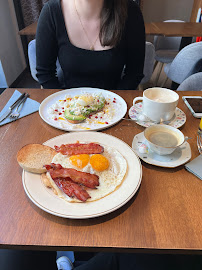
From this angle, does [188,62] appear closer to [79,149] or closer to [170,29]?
[170,29]

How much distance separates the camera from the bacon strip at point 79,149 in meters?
0.75

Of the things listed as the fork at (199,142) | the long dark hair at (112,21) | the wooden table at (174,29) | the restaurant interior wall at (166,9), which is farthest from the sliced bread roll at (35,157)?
the restaurant interior wall at (166,9)

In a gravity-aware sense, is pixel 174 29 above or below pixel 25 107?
below

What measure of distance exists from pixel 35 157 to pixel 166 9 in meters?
5.11

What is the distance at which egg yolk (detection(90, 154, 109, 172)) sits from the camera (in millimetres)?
698

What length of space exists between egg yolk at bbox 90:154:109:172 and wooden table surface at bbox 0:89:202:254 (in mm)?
138

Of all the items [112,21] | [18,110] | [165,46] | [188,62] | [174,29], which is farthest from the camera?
[165,46]

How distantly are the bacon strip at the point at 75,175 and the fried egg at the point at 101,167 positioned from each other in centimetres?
2

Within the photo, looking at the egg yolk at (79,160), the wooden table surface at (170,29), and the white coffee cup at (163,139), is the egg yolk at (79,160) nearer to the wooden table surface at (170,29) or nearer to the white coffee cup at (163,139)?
the white coffee cup at (163,139)

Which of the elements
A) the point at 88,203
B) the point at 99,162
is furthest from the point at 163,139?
the point at 88,203

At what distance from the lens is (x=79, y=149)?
2.52ft

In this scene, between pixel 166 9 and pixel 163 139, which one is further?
pixel 166 9

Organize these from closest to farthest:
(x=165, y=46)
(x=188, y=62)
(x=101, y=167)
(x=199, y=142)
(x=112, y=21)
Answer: (x=101, y=167) < (x=199, y=142) < (x=112, y=21) < (x=188, y=62) < (x=165, y=46)

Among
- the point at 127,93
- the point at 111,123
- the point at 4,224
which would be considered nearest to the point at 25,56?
the point at 127,93
